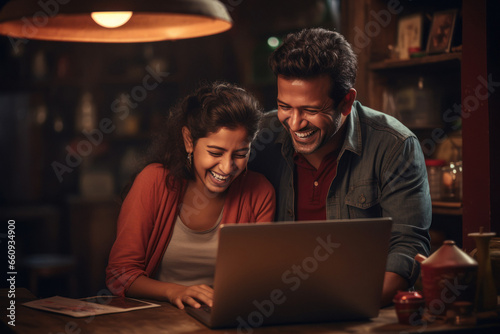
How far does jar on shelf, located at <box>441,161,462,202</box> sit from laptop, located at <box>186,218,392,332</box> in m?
1.77

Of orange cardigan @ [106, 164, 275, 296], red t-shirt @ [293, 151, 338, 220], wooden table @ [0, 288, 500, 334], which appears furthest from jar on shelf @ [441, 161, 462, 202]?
wooden table @ [0, 288, 500, 334]

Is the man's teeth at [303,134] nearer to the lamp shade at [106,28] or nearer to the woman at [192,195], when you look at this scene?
the woman at [192,195]

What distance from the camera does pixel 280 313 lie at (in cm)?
142

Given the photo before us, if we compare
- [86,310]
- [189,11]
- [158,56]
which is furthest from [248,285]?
[158,56]

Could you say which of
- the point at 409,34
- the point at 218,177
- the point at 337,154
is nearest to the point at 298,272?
the point at 218,177

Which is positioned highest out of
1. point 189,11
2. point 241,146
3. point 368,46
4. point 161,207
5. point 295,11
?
point 295,11

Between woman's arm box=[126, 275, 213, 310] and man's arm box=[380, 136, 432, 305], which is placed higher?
man's arm box=[380, 136, 432, 305]

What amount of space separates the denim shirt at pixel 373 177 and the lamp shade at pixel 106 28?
0.64 m

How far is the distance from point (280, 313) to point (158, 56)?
407 centimetres

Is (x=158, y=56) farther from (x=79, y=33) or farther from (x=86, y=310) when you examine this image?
(x=86, y=310)

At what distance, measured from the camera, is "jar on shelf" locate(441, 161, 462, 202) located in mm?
3055

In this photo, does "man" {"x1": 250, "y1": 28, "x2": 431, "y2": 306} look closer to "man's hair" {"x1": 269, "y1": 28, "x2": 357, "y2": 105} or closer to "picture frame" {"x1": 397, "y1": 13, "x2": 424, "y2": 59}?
"man's hair" {"x1": 269, "y1": 28, "x2": 357, "y2": 105}

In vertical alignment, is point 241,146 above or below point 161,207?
above

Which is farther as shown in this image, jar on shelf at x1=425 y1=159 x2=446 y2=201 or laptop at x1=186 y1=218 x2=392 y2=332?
jar on shelf at x1=425 y1=159 x2=446 y2=201
